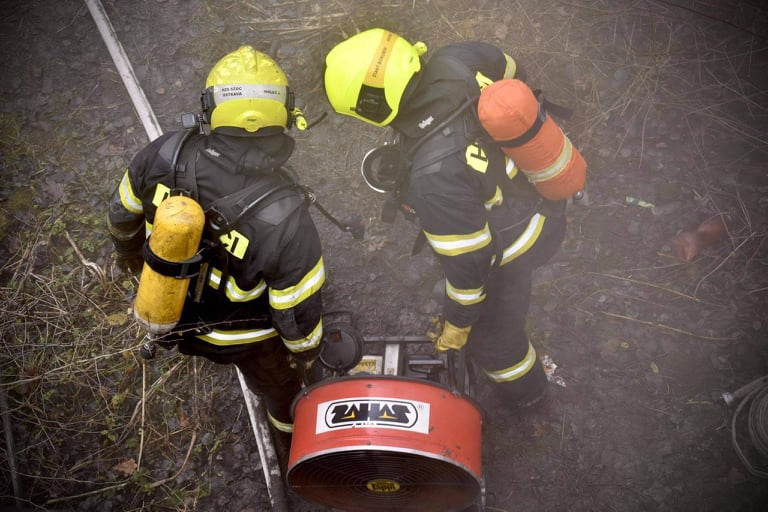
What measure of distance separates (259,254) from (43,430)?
3.18m

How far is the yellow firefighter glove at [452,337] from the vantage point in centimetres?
376

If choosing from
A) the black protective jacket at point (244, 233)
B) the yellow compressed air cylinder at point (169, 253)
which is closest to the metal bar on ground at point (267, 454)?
the black protective jacket at point (244, 233)

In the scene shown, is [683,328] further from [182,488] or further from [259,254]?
[182,488]

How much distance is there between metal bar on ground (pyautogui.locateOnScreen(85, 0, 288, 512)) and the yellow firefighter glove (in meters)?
1.77

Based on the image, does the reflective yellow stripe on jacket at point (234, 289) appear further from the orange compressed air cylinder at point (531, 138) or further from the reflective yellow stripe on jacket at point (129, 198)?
the orange compressed air cylinder at point (531, 138)

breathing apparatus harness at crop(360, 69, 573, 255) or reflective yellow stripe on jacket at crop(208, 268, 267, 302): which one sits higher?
breathing apparatus harness at crop(360, 69, 573, 255)

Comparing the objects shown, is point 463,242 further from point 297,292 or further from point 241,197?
point 241,197

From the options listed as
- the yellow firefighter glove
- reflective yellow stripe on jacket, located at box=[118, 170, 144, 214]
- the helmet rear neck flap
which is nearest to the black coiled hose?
the yellow firefighter glove

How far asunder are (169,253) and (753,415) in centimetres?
445

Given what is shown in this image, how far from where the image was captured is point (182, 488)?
4.66m

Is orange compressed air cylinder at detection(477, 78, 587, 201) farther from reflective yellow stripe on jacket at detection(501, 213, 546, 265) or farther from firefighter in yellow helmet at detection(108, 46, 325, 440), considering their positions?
firefighter in yellow helmet at detection(108, 46, 325, 440)

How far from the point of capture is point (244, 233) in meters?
3.11

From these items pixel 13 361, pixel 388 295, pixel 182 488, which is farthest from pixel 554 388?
pixel 13 361

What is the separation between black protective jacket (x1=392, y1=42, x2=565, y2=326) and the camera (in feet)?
10.6
